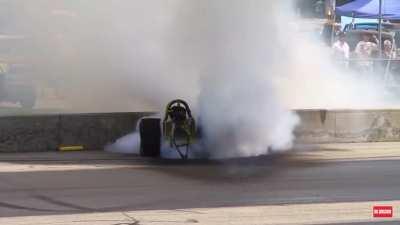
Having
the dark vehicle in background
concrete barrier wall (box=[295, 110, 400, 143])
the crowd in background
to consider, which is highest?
the dark vehicle in background

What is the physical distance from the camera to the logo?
7.13m

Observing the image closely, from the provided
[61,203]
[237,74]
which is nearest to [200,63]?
[237,74]

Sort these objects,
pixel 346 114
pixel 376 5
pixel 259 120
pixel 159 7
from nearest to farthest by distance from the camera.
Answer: pixel 259 120, pixel 346 114, pixel 159 7, pixel 376 5

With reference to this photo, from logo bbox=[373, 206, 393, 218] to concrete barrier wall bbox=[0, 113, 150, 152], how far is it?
5.58 m

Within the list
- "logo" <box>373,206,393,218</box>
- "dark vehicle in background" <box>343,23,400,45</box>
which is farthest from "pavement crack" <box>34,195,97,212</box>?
"dark vehicle in background" <box>343,23,400,45</box>

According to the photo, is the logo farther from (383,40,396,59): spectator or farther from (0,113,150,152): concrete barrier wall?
(383,40,396,59): spectator

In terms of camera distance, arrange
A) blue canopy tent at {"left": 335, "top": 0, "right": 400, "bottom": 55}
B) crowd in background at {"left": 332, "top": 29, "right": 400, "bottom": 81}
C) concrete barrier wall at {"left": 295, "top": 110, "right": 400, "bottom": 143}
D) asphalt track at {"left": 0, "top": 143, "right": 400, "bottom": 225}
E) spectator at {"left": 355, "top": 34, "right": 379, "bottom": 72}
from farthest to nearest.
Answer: blue canopy tent at {"left": 335, "top": 0, "right": 400, "bottom": 55} → spectator at {"left": 355, "top": 34, "right": 379, "bottom": 72} → crowd in background at {"left": 332, "top": 29, "right": 400, "bottom": 81} → concrete barrier wall at {"left": 295, "top": 110, "right": 400, "bottom": 143} → asphalt track at {"left": 0, "top": 143, "right": 400, "bottom": 225}

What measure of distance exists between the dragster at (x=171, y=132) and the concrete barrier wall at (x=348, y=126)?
2.45 meters

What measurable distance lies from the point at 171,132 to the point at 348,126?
3.61 m

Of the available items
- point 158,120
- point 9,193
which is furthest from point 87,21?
point 9,193

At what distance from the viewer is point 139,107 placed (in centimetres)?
1399

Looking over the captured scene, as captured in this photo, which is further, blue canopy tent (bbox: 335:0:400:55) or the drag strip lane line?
blue canopy tent (bbox: 335:0:400:55)

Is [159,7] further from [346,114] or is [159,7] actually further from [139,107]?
[346,114]

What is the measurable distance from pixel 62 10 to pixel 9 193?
7825 mm
